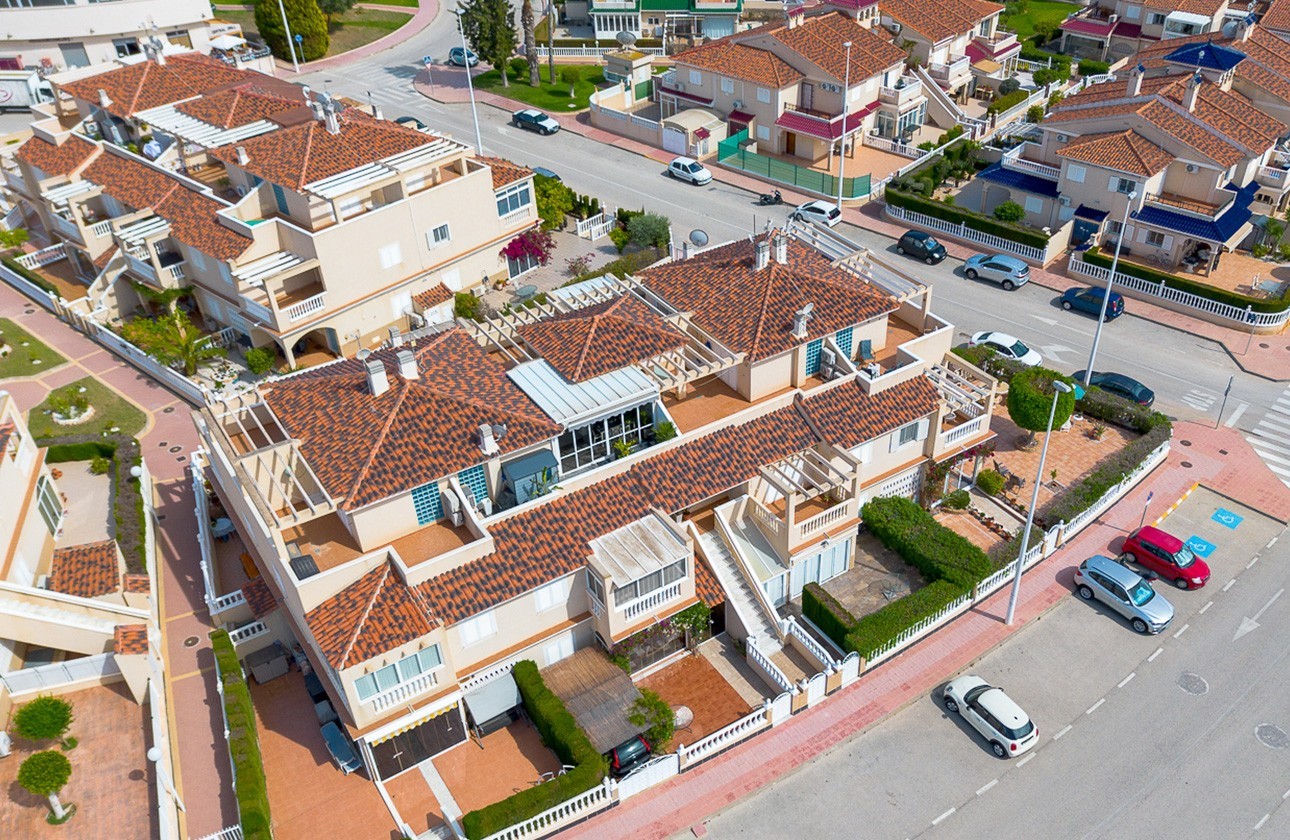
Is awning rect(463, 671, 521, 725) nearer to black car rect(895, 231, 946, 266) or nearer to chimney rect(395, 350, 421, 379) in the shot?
chimney rect(395, 350, 421, 379)

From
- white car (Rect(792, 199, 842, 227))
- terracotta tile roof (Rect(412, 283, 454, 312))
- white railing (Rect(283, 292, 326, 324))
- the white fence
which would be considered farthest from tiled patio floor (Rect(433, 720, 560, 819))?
the white fence

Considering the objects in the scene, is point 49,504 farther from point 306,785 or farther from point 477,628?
point 477,628

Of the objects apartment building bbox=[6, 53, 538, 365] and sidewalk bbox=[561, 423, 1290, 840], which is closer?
sidewalk bbox=[561, 423, 1290, 840]

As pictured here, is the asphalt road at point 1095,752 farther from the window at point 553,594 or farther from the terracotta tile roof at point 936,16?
the terracotta tile roof at point 936,16

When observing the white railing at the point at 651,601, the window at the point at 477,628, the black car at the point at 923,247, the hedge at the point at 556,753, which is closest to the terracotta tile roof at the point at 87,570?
the window at the point at 477,628

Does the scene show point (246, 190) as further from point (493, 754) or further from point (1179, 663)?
point (1179, 663)
